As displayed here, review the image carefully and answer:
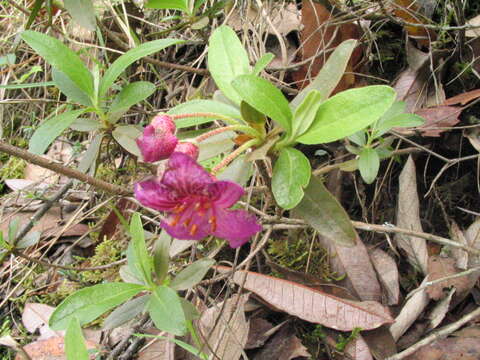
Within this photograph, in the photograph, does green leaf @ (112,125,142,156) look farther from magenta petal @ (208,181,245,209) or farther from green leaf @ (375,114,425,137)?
green leaf @ (375,114,425,137)

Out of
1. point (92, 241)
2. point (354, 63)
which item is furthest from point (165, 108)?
point (354, 63)

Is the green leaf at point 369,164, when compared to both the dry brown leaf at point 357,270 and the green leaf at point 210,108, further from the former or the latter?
the green leaf at point 210,108

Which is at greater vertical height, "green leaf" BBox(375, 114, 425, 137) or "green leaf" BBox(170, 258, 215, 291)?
"green leaf" BBox(375, 114, 425, 137)

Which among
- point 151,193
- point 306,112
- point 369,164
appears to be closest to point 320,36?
point 369,164

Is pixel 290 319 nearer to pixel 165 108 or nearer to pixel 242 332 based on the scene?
pixel 242 332

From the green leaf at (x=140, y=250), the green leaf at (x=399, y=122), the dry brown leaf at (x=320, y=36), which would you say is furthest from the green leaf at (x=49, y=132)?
the green leaf at (x=399, y=122)

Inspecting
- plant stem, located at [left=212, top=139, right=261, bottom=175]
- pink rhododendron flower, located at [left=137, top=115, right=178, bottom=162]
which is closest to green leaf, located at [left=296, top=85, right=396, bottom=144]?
plant stem, located at [left=212, top=139, right=261, bottom=175]
